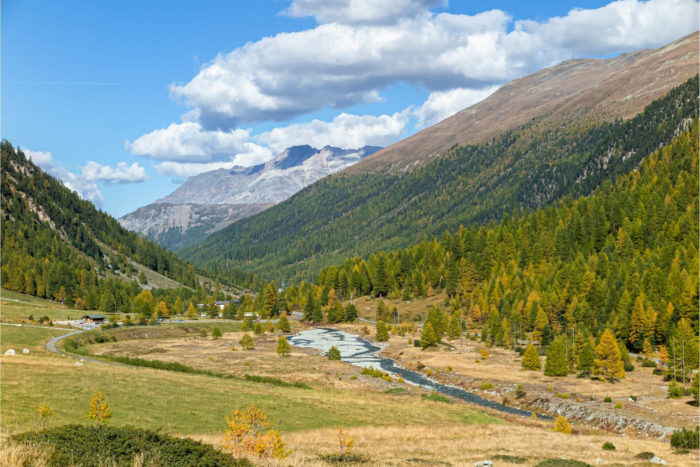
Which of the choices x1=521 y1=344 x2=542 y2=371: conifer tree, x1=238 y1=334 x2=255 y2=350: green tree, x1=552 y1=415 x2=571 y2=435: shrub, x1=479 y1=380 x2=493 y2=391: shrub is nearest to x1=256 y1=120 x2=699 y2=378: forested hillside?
x1=521 y1=344 x2=542 y2=371: conifer tree

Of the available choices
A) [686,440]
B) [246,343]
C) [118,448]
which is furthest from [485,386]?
[118,448]

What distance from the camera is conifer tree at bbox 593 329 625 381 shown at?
94188 mm

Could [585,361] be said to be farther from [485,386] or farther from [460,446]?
[460,446]

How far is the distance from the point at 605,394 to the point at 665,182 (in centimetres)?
13192

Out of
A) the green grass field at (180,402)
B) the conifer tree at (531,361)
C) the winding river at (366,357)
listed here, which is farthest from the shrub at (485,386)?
the green grass field at (180,402)

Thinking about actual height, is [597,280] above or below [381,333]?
above

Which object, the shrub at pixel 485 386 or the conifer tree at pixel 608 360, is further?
the conifer tree at pixel 608 360

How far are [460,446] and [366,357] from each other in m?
81.1

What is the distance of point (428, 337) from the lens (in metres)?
133

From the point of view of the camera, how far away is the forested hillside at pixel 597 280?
113688 mm

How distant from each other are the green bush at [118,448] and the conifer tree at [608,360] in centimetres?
9108

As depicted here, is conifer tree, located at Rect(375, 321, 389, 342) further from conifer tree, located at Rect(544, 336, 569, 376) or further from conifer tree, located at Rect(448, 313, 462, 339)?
conifer tree, located at Rect(544, 336, 569, 376)

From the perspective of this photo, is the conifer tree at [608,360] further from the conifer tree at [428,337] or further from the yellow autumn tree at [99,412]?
the yellow autumn tree at [99,412]

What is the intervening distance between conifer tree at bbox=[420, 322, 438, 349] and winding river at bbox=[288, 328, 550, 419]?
483 inches
